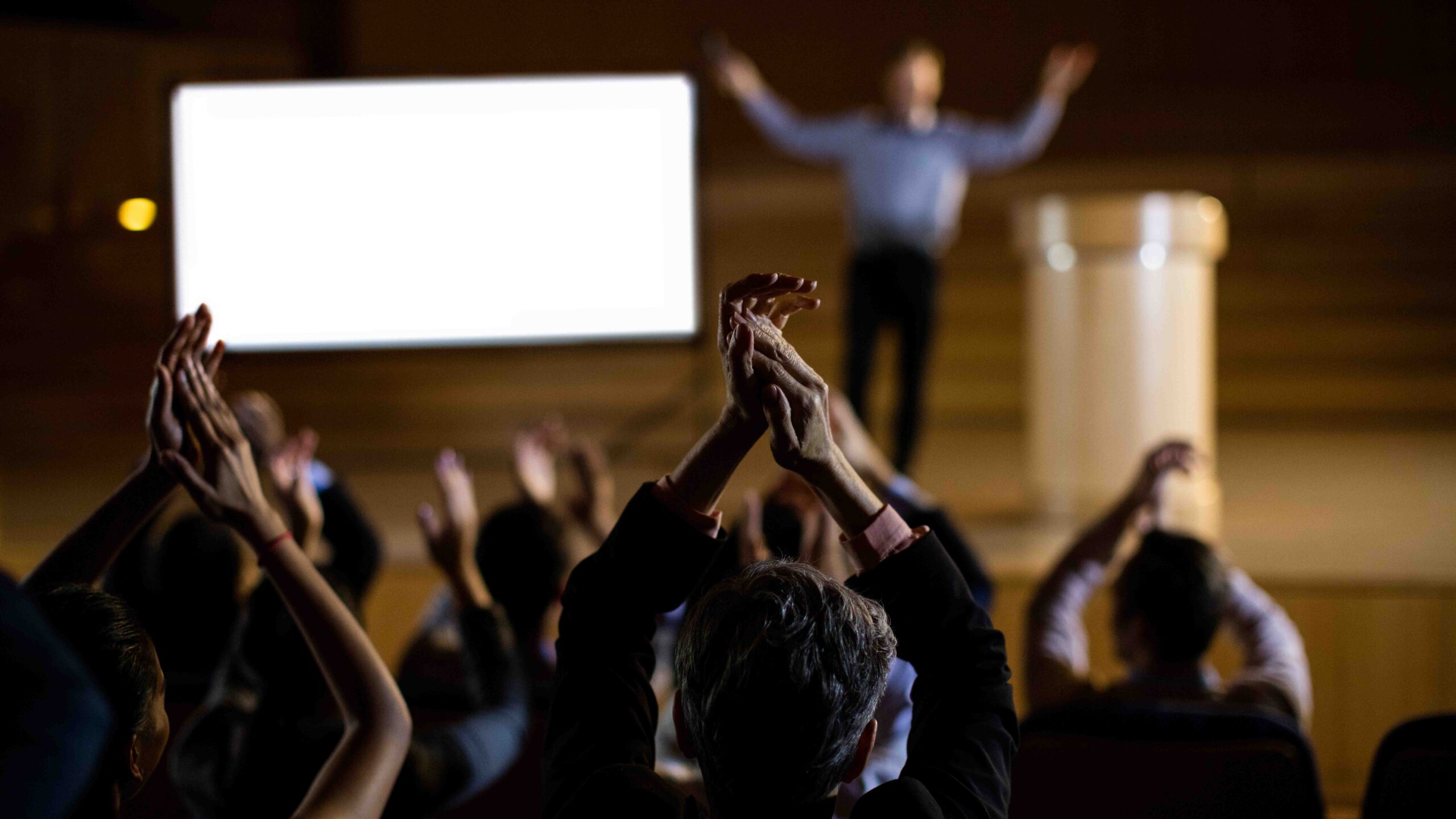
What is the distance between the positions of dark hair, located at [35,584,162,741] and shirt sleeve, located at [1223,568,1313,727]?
46.0 inches

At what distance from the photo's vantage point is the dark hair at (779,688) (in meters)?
0.72

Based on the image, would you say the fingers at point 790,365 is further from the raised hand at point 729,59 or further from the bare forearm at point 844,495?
the raised hand at point 729,59

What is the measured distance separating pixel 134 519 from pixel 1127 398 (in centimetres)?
256

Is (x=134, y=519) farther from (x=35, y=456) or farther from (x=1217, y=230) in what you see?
(x=35, y=456)

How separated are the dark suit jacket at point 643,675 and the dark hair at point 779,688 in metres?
0.06

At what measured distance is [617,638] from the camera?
0.85 m

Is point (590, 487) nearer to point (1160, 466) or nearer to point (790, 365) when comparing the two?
point (1160, 466)

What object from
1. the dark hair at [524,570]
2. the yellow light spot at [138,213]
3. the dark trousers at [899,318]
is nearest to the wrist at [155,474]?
the dark hair at [524,570]

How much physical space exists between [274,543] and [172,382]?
14 cm

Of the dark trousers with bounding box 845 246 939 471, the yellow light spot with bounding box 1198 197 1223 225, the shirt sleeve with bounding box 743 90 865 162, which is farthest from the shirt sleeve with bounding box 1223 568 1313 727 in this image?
the shirt sleeve with bounding box 743 90 865 162

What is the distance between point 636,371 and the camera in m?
5.64

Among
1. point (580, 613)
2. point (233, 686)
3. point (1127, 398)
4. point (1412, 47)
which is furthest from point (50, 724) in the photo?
point (1412, 47)

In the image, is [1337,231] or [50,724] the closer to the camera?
[50,724]

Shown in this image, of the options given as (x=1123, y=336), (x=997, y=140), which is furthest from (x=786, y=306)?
(x=997, y=140)
